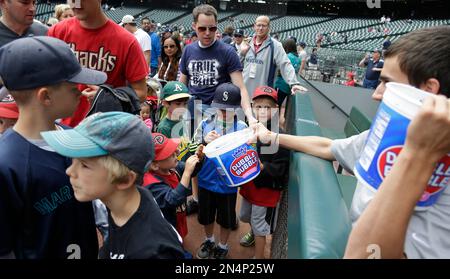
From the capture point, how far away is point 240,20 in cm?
3572

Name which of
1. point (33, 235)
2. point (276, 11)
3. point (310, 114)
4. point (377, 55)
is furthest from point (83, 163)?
point (276, 11)

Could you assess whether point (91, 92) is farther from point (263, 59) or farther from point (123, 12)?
point (123, 12)

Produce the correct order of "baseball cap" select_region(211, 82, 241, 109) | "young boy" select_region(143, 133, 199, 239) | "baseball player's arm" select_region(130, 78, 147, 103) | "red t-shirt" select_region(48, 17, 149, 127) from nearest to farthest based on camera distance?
"young boy" select_region(143, 133, 199, 239), "red t-shirt" select_region(48, 17, 149, 127), "baseball player's arm" select_region(130, 78, 147, 103), "baseball cap" select_region(211, 82, 241, 109)

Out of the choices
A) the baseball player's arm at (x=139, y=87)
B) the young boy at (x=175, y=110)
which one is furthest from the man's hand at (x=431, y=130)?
the young boy at (x=175, y=110)

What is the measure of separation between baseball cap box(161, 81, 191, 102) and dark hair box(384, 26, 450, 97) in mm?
2500

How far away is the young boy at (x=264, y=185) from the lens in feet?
8.64

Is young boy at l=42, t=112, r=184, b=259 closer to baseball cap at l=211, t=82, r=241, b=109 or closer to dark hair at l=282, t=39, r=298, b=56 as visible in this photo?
baseball cap at l=211, t=82, r=241, b=109

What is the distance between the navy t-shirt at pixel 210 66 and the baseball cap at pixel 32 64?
2.11 m

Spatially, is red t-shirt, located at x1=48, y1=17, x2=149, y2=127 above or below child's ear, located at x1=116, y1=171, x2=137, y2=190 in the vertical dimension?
above

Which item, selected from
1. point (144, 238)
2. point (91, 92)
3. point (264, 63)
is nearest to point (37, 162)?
point (144, 238)

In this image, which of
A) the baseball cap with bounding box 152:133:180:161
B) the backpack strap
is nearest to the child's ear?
the baseball cap with bounding box 152:133:180:161

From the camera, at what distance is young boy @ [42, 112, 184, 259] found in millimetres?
1380

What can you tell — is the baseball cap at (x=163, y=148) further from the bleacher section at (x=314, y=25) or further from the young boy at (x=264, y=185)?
the bleacher section at (x=314, y=25)

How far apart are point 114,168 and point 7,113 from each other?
109 centimetres
